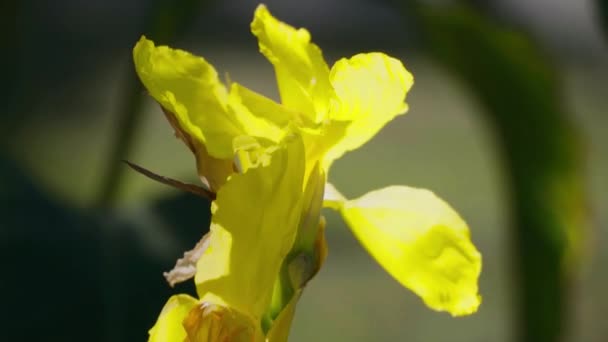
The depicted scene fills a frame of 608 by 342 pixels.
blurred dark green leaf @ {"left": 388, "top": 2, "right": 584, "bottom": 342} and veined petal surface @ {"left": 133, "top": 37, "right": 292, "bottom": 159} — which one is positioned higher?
blurred dark green leaf @ {"left": 388, "top": 2, "right": 584, "bottom": 342}

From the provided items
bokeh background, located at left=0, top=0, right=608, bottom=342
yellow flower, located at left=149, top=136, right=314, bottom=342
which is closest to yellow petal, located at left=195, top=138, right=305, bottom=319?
yellow flower, located at left=149, top=136, right=314, bottom=342

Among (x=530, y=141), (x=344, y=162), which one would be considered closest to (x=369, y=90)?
(x=530, y=141)

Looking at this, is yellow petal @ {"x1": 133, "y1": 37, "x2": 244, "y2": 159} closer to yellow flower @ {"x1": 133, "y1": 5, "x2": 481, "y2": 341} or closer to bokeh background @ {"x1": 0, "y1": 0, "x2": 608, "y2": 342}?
yellow flower @ {"x1": 133, "y1": 5, "x2": 481, "y2": 341}

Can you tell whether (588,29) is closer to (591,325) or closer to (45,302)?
(591,325)

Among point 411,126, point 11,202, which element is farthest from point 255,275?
point 411,126

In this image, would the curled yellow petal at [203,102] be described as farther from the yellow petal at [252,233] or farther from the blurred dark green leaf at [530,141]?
the blurred dark green leaf at [530,141]

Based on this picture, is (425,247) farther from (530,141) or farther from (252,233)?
(530,141)
